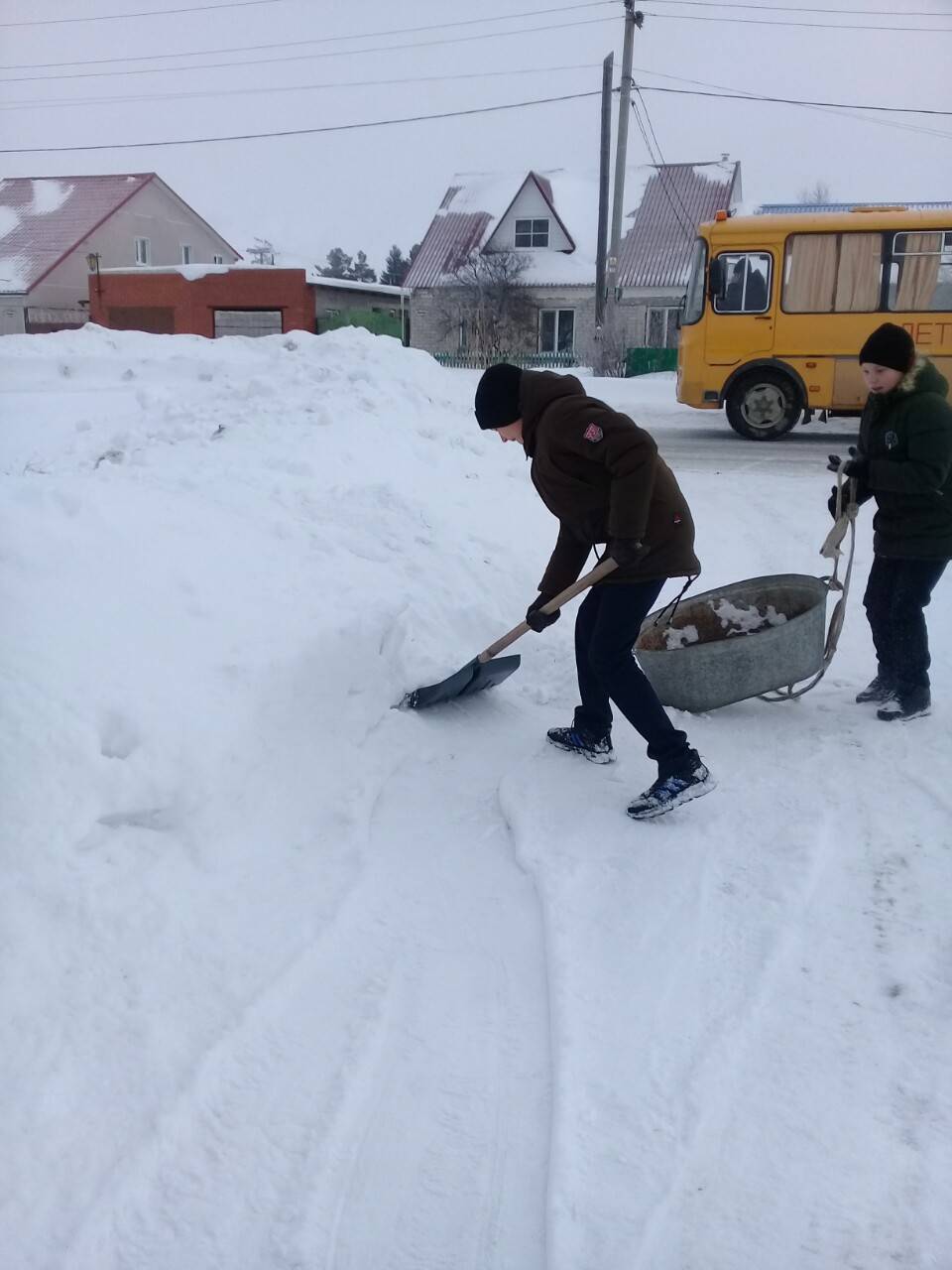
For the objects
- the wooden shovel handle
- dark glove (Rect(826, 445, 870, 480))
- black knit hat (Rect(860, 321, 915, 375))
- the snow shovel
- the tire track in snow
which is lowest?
the tire track in snow

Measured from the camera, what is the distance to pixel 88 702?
307cm

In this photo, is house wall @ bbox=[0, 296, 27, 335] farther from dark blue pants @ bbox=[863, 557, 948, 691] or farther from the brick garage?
dark blue pants @ bbox=[863, 557, 948, 691]

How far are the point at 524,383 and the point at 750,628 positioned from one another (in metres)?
1.88

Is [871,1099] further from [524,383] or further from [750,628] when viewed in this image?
[750,628]

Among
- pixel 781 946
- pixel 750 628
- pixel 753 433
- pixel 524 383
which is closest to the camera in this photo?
pixel 781 946

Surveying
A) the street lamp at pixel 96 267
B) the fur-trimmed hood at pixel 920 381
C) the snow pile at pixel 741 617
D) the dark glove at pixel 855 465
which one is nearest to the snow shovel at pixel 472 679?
the snow pile at pixel 741 617

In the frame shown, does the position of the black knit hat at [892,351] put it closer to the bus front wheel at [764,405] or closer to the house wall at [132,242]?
the bus front wheel at [764,405]

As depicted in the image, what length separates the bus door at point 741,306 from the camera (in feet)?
41.4

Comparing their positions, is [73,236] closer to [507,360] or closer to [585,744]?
[507,360]

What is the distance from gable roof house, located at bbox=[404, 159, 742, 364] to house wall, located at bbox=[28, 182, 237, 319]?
37.1ft

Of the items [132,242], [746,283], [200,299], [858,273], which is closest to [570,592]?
[746,283]

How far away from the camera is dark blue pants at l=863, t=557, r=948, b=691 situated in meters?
4.20

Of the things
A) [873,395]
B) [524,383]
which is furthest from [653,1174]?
[873,395]

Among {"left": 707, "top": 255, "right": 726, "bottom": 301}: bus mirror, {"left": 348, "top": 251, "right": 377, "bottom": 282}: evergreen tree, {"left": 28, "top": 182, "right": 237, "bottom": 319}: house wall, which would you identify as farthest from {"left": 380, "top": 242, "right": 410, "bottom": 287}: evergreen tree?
{"left": 707, "top": 255, "right": 726, "bottom": 301}: bus mirror
